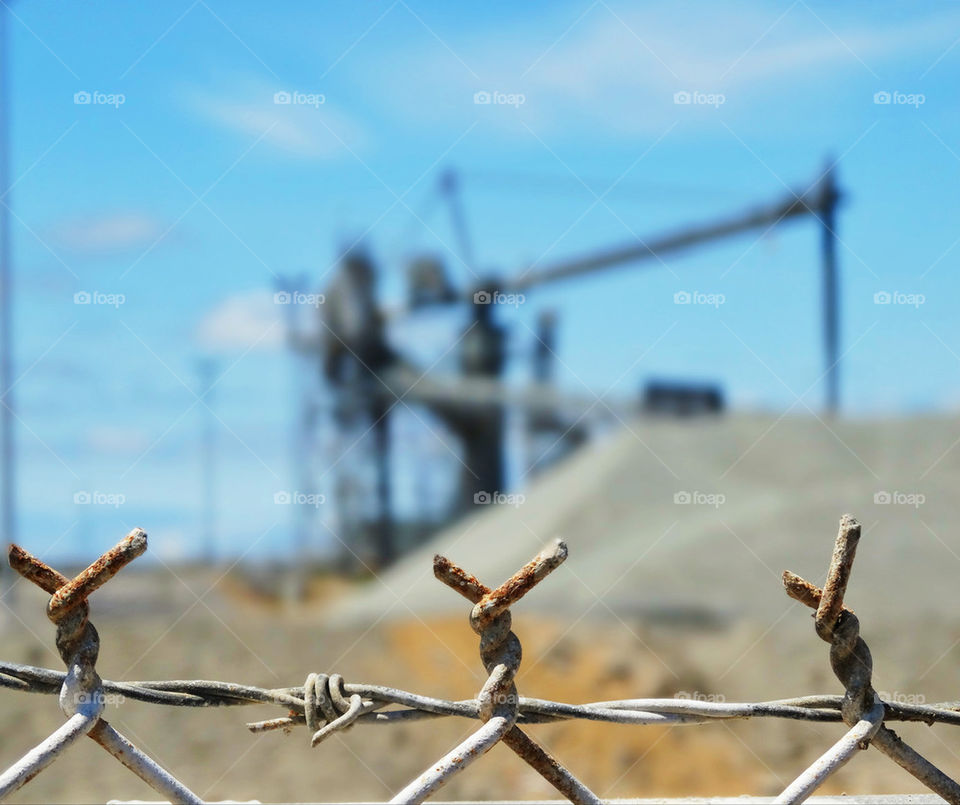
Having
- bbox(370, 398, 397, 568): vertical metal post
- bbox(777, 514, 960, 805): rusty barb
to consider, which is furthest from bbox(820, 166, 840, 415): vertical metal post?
bbox(777, 514, 960, 805): rusty barb

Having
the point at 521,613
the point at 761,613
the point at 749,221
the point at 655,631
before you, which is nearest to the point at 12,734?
the point at 521,613

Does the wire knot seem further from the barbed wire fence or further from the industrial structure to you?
the industrial structure

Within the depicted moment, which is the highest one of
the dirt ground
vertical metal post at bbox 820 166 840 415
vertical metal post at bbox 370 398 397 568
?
vertical metal post at bbox 820 166 840 415

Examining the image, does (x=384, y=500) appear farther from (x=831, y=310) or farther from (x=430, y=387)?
(x=831, y=310)

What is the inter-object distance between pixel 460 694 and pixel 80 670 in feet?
29.9

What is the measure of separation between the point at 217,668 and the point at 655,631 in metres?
5.22

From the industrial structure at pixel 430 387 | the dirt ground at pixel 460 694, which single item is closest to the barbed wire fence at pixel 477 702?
the dirt ground at pixel 460 694

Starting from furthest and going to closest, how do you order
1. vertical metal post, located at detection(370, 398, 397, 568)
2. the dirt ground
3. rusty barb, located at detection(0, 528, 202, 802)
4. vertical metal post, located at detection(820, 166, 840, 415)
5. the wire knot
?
vertical metal post, located at detection(370, 398, 397, 568)
vertical metal post, located at detection(820, 166, 840, 415)
the dirt ground
the wire knot
rusty barb, located at detection(0, 528, 202, 802)

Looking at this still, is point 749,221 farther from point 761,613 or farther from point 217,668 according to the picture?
point 217,668

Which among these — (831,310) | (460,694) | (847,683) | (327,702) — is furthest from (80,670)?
(831,310)

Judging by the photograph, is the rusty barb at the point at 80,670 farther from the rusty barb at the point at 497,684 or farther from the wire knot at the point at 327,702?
the rusty barb at the point at 497,684

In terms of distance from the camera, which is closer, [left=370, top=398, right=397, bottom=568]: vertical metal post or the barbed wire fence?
the barbed wire fence

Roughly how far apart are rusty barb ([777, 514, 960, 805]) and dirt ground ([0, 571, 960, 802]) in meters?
4.94

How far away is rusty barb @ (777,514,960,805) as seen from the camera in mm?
939
